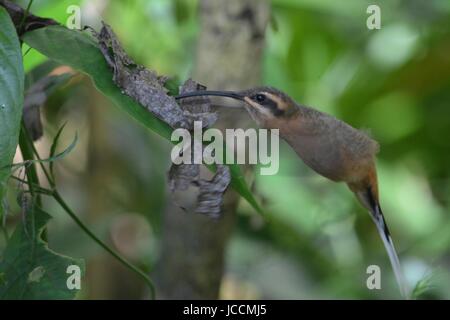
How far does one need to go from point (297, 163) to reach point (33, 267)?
0.90 meters

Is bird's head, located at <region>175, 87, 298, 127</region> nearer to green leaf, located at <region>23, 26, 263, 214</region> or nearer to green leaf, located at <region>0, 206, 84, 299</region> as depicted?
green leaf, located at <region>23, 26, 263, 214</region>

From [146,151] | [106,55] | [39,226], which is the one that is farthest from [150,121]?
[146,151]

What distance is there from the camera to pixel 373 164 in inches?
39.0

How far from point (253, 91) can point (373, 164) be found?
0.65 feet

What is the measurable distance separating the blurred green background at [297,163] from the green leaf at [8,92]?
97 cm

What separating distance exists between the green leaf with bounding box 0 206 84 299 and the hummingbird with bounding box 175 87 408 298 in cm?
23

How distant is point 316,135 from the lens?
892 millimetres

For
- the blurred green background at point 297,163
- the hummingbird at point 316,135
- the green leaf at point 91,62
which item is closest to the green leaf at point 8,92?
the green leaf at point 91,62

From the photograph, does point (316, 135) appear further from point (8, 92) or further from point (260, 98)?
point (8, 92)

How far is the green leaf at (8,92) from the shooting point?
0.75 meters

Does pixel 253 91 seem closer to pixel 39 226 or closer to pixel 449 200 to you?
pixel 39 226

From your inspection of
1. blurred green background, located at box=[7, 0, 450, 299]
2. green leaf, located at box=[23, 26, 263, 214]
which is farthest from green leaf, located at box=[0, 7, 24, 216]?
blurred green background, located at box=[7, 0, 450, 299]

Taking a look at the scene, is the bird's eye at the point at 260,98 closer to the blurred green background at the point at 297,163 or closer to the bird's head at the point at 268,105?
the bird's head at the point at 268,105

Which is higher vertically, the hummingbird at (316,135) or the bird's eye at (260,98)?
the bird's eye at (260,98)
